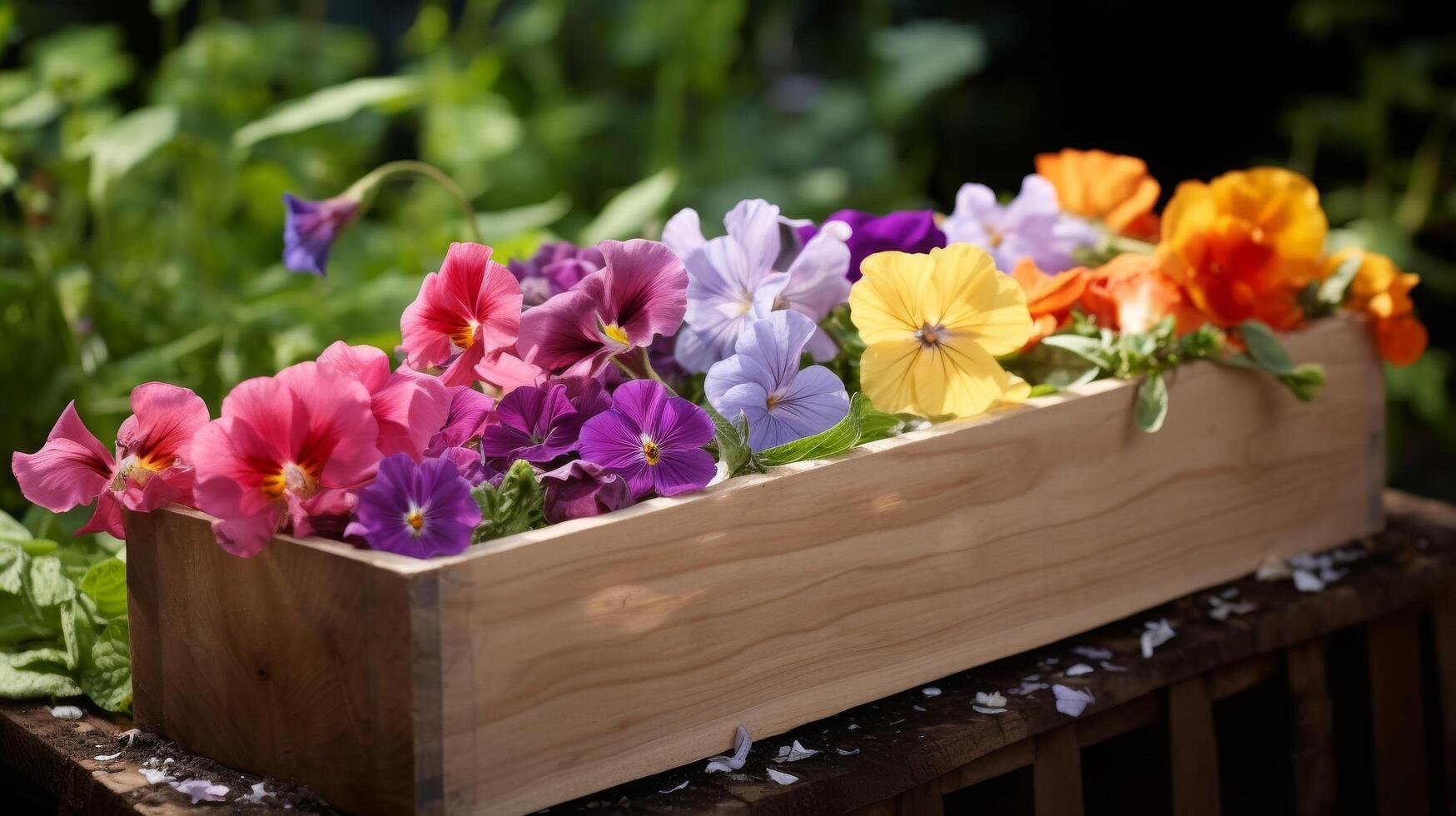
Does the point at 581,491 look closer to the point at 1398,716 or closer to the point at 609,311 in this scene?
the point at 609,311

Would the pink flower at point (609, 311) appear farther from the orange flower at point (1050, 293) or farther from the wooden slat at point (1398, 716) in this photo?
the wooden slat at point (1398, 716)

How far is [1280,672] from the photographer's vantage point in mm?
1012

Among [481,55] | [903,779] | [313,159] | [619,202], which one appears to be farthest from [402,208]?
[903,779]

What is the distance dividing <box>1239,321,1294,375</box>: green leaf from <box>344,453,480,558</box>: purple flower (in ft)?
1.98

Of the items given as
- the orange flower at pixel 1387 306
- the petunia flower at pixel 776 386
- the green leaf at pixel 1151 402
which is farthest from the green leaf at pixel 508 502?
the orange flower at pixel 1387 306

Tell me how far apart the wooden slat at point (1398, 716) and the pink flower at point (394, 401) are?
2.59 feet

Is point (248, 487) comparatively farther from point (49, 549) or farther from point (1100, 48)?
point (1100, 48)

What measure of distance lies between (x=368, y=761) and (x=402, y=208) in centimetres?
141

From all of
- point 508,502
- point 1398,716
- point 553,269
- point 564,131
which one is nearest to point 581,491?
point 508,502

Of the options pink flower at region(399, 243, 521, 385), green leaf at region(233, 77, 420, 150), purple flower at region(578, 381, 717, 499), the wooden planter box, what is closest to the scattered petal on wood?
the wooden planter box

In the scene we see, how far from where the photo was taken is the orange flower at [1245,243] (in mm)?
970

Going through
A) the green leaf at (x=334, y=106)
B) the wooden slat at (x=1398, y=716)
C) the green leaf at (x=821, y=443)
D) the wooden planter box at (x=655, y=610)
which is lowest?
the wooden slat at (x=1398, y=716)

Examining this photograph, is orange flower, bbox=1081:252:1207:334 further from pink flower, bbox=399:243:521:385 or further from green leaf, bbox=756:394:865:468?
pink flower, bbox=399:243:521:385

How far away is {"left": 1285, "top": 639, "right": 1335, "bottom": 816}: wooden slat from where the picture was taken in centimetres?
100
